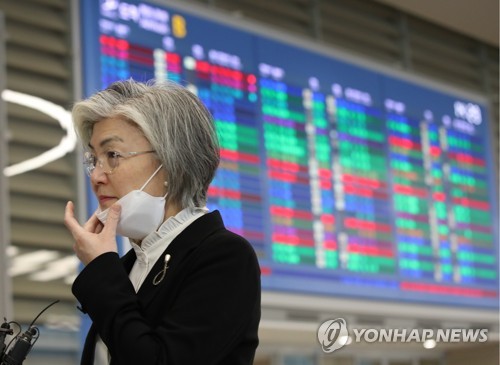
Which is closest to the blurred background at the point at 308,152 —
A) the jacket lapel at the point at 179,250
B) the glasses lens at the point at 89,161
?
the glasses lens at the point at 89,161

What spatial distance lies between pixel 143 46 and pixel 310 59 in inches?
42.7

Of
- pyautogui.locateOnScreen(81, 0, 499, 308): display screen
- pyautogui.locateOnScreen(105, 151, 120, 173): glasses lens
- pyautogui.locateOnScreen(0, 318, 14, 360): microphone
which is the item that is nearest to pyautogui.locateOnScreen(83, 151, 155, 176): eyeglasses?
pyautogui.locateOnScreen(105, 151, 120, 173): glasses lens

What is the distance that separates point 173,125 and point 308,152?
3.40m

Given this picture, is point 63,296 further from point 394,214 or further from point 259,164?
point 394,214

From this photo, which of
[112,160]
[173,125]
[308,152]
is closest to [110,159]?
[112,160]

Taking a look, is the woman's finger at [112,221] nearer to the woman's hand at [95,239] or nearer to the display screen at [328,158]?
the woman's hand at [95,239]

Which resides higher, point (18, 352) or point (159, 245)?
point (159, 245)

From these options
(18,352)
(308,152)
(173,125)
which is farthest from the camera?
(308,152)

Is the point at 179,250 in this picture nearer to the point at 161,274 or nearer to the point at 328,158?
the point at 161,274

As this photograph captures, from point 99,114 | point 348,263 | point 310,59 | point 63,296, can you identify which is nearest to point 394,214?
point 348,263

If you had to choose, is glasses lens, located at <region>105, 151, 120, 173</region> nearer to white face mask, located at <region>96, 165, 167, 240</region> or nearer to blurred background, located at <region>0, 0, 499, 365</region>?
white face mask, located at <region>96, 165, 167, 240</region>

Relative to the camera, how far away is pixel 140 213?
1.47 m

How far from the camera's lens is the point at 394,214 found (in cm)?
520

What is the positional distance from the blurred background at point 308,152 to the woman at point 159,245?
1.66 m
